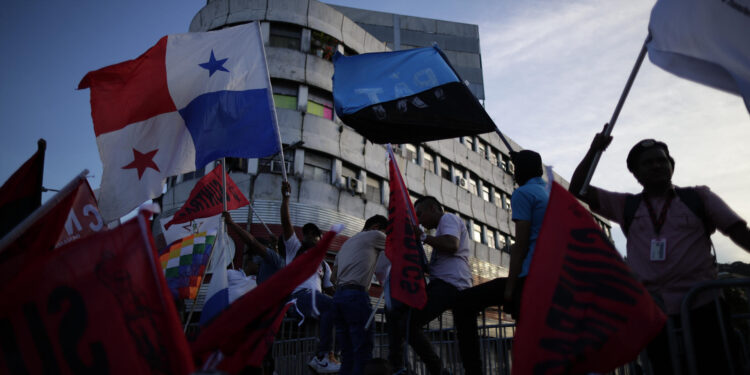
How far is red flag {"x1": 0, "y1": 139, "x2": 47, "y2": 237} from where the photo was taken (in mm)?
4242

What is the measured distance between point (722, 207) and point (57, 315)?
3633mm

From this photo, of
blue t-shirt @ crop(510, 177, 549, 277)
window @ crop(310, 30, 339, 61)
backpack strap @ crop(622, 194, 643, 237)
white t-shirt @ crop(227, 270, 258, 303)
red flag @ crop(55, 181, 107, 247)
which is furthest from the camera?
window @ crop(310, 30, 339, 61)

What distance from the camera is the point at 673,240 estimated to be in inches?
124

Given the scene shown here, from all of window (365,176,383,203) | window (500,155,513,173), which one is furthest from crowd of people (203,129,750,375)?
window (500,155,513,173)

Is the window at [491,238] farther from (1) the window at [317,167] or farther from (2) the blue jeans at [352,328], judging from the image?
(2) the blue jeans at [352,328]

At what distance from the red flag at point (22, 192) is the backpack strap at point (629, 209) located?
4486 mm

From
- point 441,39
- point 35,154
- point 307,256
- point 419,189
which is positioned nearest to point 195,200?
point 35,154

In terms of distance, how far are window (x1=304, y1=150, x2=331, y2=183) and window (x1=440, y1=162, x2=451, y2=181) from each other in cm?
838

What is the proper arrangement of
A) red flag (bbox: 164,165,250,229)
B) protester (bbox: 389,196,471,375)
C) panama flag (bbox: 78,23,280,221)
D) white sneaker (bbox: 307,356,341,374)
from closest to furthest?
protester (bbox: 389,196,471,375) → panama flag (bbox: 78,23,280,221) → white sneaker (bbox: 307,356,341,374) → red flag (bbox: 164,165,250,229)

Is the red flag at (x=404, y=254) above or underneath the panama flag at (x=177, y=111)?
underneath

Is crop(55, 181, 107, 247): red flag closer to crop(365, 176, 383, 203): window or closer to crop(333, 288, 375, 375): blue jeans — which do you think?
crop(333, 288, 375, 375): blue jeans

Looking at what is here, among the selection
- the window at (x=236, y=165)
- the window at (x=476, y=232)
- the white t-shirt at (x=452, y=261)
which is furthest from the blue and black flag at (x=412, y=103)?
the window at (x=476, y=232)

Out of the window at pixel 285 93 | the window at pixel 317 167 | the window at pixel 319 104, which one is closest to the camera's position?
the window at pixel 317 167

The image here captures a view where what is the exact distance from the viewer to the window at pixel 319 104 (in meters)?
21.5
